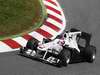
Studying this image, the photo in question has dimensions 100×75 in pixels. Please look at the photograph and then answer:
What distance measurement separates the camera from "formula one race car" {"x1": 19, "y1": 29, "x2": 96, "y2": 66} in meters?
15.3

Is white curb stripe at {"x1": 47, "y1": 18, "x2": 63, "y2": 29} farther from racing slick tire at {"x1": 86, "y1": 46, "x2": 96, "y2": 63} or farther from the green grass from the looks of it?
racing slick tire at {"x1": 86, "y1": 46, "x2": 96, "y2": 63}

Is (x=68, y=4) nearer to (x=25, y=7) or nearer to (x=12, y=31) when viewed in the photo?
(x=25, y=7)

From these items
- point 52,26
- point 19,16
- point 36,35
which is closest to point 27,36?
point 36,35

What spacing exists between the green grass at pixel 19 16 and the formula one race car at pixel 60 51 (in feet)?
6.57

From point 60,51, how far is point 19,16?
4398 mm

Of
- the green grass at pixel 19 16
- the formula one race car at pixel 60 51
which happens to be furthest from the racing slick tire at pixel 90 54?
the green grass at pixel 19 16

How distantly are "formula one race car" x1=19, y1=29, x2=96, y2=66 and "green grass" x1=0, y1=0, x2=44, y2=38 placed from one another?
2.00 m

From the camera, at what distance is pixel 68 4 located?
2262 centimetres

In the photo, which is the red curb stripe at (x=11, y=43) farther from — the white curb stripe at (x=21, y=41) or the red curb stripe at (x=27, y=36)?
the red curb stripe at (x=27, y=36)

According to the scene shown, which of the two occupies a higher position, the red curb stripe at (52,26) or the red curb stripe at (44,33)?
the red curb stripe at (52,26)

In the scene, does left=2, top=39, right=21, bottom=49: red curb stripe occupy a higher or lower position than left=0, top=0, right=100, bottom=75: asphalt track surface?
higher

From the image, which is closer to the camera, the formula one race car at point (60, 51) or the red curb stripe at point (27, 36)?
the formula one race car at point (60, 51)

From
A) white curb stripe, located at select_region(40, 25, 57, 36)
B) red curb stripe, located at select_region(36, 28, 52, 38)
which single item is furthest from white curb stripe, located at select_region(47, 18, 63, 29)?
red curb stripe, located at select_region(36, 28, 52, 38)

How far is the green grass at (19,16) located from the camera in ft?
59.1
